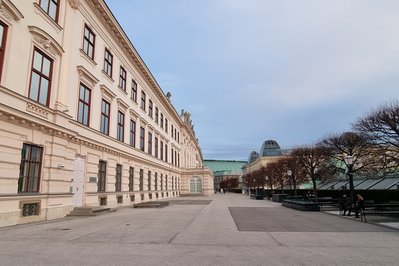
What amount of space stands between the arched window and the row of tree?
1600cm

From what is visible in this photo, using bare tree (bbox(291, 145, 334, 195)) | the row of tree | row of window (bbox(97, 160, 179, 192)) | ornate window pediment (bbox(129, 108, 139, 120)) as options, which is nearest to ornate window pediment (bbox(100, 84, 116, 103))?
ornate window pediment (bbox(129, 108, 139, 120))

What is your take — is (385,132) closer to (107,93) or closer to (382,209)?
(382,209)

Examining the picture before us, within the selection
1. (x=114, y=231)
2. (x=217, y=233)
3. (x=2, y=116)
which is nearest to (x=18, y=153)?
(x=2, y=116)

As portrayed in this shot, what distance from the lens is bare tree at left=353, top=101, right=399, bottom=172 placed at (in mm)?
18484

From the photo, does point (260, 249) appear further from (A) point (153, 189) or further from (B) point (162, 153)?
(B) point (162, 153)

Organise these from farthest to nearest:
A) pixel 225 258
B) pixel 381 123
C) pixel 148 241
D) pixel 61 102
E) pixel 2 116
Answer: pixel 381 123
pixel 61 102
pixel 2 116
pixel 148 241
pixel 225 258

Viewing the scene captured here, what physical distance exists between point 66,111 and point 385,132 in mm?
19020

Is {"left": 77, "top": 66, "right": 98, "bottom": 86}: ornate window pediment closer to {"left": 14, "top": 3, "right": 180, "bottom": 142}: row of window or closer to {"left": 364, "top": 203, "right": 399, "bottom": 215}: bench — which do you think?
{"left": 14, "top": 3, "right": 180, "bottom": 142}: row of window

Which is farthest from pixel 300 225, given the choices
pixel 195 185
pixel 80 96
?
pixel 195 185

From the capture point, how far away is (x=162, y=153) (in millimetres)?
46406

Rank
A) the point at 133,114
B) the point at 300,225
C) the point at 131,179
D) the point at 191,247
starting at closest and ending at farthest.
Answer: the point at 191,247, the point at 300,225, the point at 131,179, the point at 133,114

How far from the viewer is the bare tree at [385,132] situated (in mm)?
18484

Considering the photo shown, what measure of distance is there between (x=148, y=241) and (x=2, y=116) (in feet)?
26.5

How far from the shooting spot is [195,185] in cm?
6656
